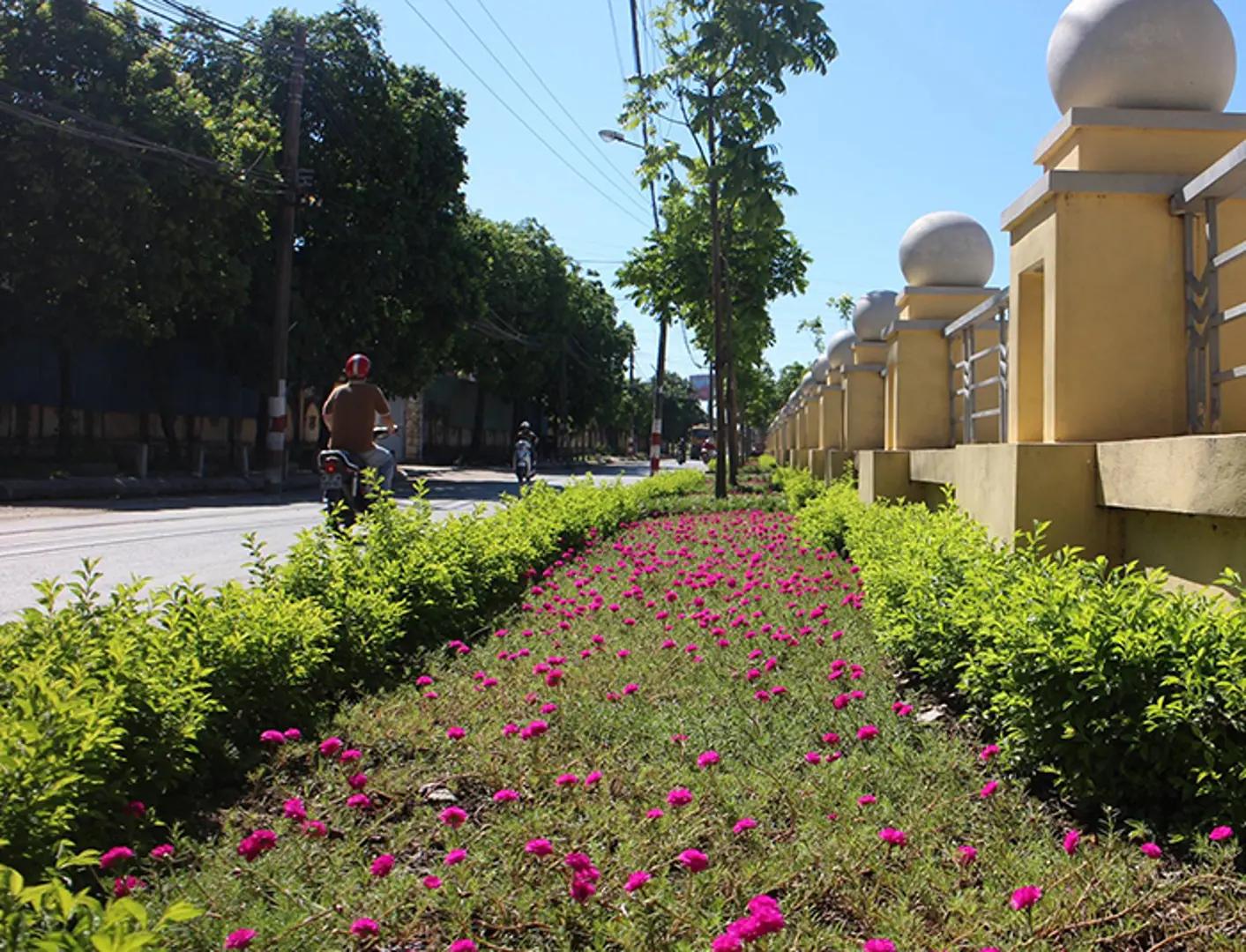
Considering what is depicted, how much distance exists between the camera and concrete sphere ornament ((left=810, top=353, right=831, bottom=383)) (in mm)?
15545

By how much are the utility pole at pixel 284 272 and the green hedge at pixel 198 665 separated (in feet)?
52.7

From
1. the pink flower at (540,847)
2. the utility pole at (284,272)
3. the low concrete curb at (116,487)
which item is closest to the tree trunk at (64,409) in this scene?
the low concrete curb at (116,487)

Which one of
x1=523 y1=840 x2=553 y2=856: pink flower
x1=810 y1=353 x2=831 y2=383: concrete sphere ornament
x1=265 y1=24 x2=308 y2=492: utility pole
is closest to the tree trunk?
x1=265 y1=24 x2=308 y2=492: utility pole

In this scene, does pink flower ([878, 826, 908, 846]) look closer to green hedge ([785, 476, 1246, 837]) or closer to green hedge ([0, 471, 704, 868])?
green hedge ([785, 476, 1246, 837])

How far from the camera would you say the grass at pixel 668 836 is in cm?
222

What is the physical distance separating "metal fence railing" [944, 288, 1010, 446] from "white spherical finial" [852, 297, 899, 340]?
10.7 ft

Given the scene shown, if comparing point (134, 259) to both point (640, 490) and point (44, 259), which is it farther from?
point (640, 490)

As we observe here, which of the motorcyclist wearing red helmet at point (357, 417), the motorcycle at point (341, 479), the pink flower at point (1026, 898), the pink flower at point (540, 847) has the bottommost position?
the pink flower at point (1026, 898)

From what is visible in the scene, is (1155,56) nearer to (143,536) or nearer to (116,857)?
(116,857)

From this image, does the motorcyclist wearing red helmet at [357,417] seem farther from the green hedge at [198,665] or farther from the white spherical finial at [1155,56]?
the white spherical finial at [1155,56]

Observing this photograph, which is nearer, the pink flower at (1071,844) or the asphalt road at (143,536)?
the pink flower at (1071,844)

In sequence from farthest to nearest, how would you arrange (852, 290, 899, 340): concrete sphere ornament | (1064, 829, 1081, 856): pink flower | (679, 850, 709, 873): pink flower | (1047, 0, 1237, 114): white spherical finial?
(852, 290, 899, 340): concrete sphere ornament
(1047, 0, 1237, 114): white spherical finial
(1064, 829, 1081, 856): pink flower
(679, 850, 709, 873): pink flower

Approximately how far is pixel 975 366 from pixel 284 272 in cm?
1669

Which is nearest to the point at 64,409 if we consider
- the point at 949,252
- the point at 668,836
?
the point at 949,252
